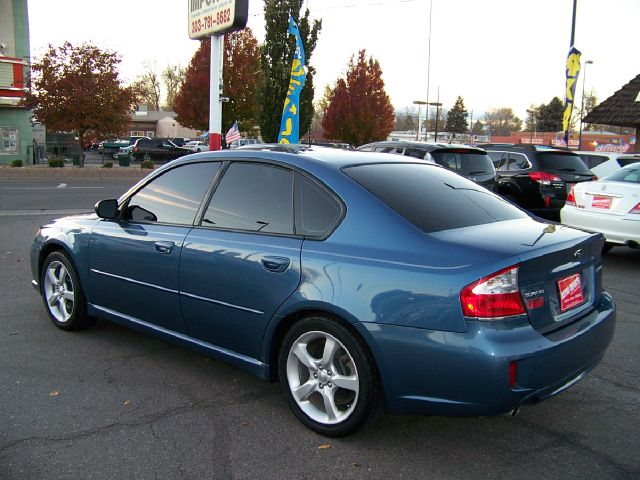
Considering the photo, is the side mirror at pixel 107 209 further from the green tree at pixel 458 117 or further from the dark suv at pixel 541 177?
the green tree at pixel 458 117

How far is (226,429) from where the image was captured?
3264 mm

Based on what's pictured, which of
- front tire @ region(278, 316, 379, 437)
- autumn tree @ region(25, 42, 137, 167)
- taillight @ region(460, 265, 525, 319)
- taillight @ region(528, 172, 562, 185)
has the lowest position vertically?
front tire @ region(278, 316, 379, 437)

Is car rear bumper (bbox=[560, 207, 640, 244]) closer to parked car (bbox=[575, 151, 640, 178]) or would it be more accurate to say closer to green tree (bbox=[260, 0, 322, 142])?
parked car (bbox=[575, 151, 640, 178])

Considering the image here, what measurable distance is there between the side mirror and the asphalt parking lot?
1047mm

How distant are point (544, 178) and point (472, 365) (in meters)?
9.18

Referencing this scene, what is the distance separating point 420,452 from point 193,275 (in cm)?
173

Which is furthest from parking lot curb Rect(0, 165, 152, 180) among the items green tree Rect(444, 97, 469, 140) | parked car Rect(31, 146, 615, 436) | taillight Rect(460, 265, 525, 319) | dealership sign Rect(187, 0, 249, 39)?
green tree Rect(444, 97, 469, 140)

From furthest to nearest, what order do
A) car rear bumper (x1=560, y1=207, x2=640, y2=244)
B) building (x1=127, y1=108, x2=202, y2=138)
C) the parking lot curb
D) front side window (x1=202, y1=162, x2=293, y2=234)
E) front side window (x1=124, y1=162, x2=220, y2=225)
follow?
building (x1=127, y1=108, x2=202, y2=138) → the parking lot curb → car rear bumper (x1=560, y1=207, x2=640, y2=244) → front side window (x1=124, y1=162, x2=220, y2=225) → front side window (x1=202, y1=162, x2=293, y2=234)

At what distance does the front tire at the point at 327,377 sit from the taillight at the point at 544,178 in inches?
351

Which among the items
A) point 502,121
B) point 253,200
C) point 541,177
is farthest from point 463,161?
point 502,121

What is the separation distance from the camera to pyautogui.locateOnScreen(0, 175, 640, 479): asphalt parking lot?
113 inches

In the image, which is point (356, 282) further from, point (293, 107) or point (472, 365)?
point (293, 107)

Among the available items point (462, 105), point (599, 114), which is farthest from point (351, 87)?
point (462, 105)

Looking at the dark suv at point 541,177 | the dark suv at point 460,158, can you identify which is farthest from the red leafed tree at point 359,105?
the dark suv at point 460,158
